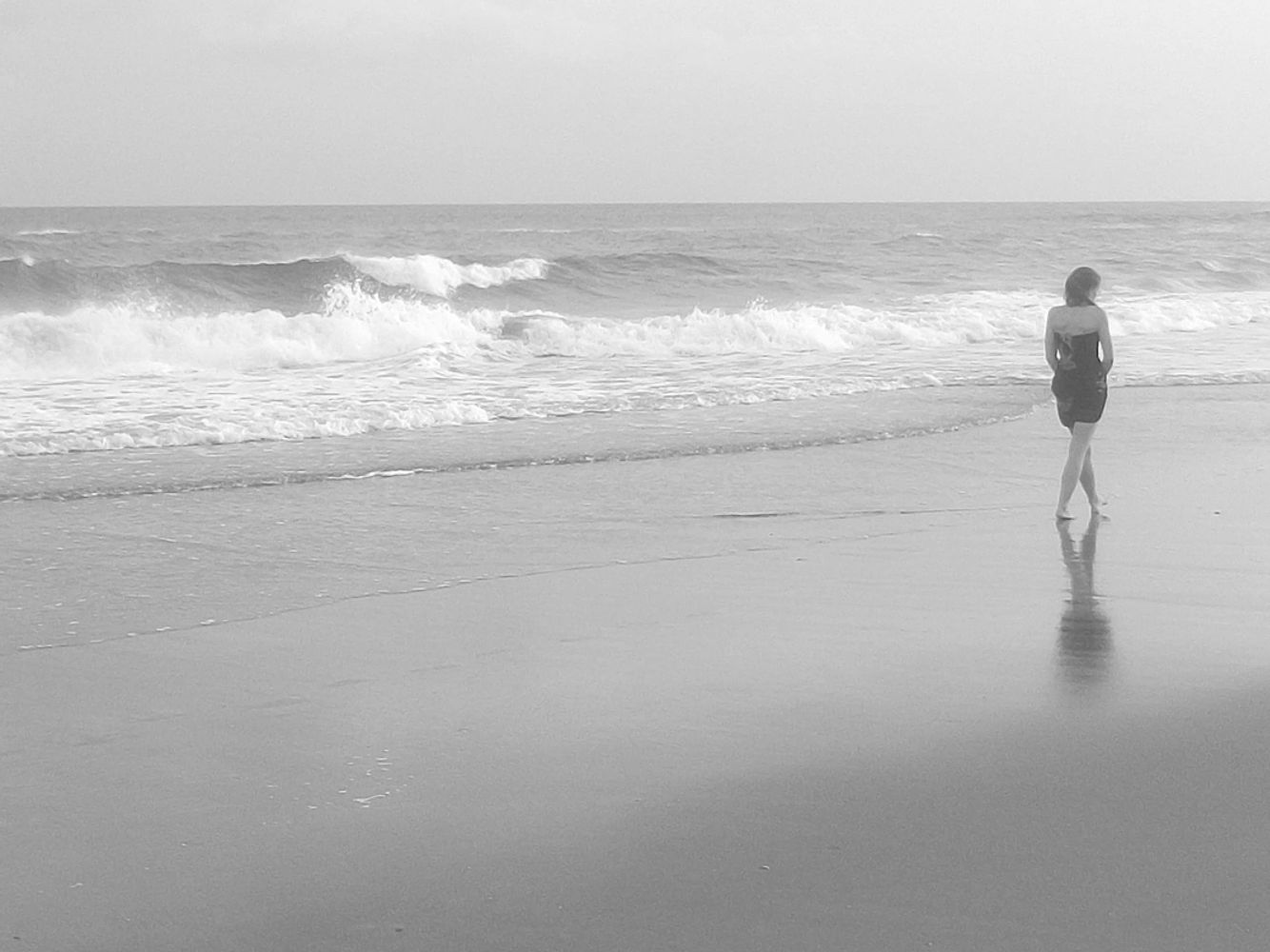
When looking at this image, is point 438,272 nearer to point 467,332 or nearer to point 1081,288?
point 467,332

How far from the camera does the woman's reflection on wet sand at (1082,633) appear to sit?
533 cm

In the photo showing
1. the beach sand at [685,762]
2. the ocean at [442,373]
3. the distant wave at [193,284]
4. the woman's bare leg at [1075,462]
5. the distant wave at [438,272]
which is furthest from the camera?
the distant wave at [438,272]

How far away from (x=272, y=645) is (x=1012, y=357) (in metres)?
14.4

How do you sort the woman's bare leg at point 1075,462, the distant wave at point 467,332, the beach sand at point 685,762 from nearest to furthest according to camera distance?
the beach sand at point 685,762, the woman's bare leg at point 1075,462, the distant wave at point 467,332

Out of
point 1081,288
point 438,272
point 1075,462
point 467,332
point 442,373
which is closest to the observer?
point 1081,288

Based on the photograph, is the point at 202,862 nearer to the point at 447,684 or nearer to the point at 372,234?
the point at 447,684

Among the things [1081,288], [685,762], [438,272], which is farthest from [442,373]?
[438,272]

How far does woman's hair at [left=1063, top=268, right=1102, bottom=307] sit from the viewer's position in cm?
823

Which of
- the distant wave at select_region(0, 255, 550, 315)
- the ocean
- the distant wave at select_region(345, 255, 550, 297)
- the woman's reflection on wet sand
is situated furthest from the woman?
the distant wave at select_region(345, 255, 550, 297)

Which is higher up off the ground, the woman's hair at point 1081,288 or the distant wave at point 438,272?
the woman's hair at point 1081,288

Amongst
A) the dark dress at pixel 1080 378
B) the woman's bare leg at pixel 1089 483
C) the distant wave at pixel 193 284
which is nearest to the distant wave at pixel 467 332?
the distant wave at pixel 193 284

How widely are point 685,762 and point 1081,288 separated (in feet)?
15.8

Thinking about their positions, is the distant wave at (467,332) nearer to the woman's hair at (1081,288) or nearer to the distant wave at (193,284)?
the distant wave at (193,284)

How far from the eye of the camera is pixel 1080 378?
8453 millimetres
